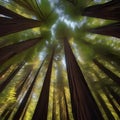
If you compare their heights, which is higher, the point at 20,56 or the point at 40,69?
the point at 20,56

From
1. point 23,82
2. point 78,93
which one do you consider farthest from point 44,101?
point 78,93

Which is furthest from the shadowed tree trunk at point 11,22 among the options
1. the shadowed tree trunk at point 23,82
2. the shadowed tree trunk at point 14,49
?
the shadowed tree trunk at point 23,82

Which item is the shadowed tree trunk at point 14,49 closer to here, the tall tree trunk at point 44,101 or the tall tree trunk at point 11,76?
the tall tree trunk at point 11,76

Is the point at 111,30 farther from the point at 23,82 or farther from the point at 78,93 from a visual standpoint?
the point at 23,82

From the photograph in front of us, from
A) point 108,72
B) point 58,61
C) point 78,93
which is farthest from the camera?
point 58,61

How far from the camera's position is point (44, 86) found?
193 inches

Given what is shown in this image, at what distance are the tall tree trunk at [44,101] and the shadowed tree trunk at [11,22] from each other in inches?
40.0

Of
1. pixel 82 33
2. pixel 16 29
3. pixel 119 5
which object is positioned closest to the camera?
pixel 119 5

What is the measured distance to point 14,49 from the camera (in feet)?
14.2

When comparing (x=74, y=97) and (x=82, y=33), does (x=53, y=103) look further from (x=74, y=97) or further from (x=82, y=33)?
(x=82, y=33)

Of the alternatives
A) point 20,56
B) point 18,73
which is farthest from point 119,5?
point 18,73

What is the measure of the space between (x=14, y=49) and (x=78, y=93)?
1.36m

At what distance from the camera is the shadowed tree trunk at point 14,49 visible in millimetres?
4152

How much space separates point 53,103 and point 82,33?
5.36ft
